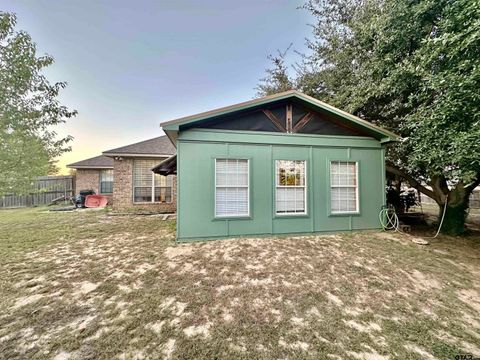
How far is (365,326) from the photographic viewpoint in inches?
112

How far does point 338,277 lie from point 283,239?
202 centimetres

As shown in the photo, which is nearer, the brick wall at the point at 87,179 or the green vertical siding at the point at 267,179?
the green vertical siding at the point at 267,179

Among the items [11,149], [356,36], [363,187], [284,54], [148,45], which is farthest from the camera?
[284,54]

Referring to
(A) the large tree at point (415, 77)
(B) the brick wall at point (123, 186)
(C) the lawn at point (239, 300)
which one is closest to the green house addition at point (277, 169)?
(C) the lawn at point (239, 300)

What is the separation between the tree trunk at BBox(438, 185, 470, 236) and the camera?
24.5 ft

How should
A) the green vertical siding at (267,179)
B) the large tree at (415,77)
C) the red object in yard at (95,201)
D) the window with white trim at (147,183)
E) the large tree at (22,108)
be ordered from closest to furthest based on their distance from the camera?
the large tree at (22,108), the large tree at (415,77), the green vertical siding at (267,179), the window with white trim at (147,183), the red object in yard at (95,201)

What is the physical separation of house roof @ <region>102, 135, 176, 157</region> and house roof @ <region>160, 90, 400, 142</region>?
520 centimetres

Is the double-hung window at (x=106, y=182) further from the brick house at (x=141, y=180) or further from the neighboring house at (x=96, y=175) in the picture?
the brick house at (x=141, y=180)

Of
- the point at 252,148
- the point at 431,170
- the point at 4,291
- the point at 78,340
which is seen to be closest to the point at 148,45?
the point at 252,148

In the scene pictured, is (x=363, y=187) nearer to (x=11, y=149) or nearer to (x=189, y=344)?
(x=189, y=344)

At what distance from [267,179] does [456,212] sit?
709cm

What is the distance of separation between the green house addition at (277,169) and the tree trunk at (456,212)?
2.88 m

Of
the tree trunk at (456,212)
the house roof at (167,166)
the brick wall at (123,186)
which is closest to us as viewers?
the tree trunk at (456,212)

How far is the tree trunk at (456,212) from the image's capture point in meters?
7.46
